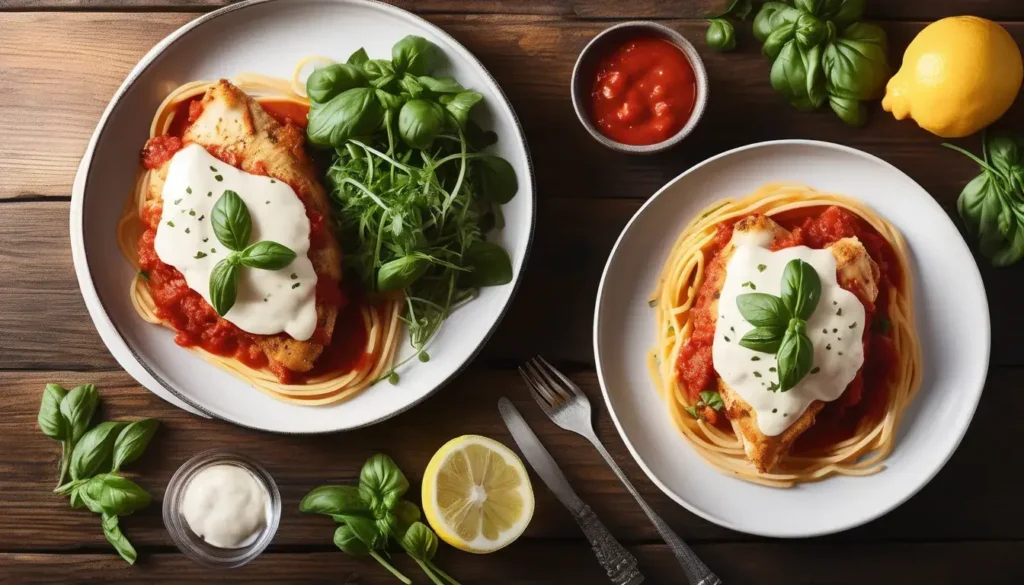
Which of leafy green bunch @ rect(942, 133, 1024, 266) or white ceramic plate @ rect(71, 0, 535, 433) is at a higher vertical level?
leafy green bunch @ rect(942, 133, 1024, 266)

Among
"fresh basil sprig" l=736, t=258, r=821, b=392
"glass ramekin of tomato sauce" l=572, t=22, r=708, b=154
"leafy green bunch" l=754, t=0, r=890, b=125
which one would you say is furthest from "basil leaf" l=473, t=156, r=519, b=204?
"leafy green bunch" l=754, t=0, r=890, b=125

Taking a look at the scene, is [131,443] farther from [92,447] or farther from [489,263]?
[489,263]

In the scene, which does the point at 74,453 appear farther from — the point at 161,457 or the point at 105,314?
the point at 105,314

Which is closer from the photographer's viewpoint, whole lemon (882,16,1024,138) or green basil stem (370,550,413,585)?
whole lemon (882,16,1024,138)

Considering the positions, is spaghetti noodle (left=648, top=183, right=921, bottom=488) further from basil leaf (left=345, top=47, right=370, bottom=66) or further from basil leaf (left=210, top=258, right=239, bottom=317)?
basil leaf (left=210, top=258, right=239, bottom=317)

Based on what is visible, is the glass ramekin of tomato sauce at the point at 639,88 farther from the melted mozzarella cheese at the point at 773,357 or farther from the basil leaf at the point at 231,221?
the basil leaf at the point at 231,221

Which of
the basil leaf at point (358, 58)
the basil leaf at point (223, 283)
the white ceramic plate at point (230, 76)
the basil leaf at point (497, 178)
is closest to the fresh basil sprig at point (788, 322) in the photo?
the white ceramic plate at point (230, 76)

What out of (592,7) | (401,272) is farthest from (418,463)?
(592,7)
